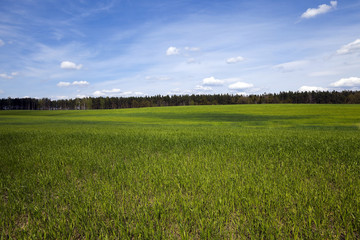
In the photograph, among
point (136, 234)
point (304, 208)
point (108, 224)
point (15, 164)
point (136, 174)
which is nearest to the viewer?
point (136, 234)

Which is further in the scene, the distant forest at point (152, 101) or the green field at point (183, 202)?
the distant forest at point (152, 101)

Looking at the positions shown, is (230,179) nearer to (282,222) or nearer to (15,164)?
(282,222)

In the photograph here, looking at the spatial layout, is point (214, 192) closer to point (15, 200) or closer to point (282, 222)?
point (282, 222)

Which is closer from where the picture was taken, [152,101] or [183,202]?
[183,202]

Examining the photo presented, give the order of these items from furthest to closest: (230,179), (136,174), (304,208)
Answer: (136,174) < (230,179) < (304,208)

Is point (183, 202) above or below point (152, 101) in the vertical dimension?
below

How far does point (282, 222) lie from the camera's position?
12.4ft

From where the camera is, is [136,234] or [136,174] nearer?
[136,234]

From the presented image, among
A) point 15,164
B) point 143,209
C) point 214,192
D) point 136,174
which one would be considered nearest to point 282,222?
point 214,192

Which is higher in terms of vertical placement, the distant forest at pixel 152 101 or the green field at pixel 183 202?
the distant forest at pixel 152 101

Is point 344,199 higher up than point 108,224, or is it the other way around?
point 344,199

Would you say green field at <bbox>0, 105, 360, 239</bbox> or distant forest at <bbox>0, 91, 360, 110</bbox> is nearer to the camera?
green field at <bbox>0, 105, 360, 239</bbox>

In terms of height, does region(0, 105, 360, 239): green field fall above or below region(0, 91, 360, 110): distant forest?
below

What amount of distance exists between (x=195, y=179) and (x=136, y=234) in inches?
98.5
